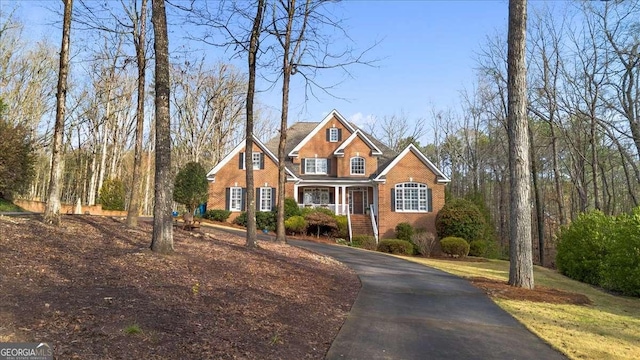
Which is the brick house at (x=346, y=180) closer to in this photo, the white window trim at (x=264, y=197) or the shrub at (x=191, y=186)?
the white window trim at (x=264, y=197)

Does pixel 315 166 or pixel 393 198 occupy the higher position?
pixel 315 166

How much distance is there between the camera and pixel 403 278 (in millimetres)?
11391

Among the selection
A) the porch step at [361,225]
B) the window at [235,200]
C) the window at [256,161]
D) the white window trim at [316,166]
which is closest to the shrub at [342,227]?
the porch step at [361,225]

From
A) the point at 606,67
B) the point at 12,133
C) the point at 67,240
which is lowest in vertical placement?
the point at 67,240

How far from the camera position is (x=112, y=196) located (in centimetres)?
2858

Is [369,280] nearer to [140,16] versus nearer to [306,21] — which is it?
[306,21]

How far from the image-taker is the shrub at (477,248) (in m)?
→ 22.6

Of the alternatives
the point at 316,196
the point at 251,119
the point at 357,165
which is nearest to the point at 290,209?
the point at 316,196

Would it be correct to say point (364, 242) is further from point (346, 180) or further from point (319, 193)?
point (319, 193)

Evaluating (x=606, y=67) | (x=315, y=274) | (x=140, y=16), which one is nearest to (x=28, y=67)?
(x=140, y=16)

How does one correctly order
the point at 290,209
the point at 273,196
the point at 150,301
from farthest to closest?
the point at 273,196 < the point at 290,209 < the point at 150,301

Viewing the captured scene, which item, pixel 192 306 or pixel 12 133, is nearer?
pixel 192 306

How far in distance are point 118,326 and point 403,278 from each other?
27.8 feet

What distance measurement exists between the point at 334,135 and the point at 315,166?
286cm
